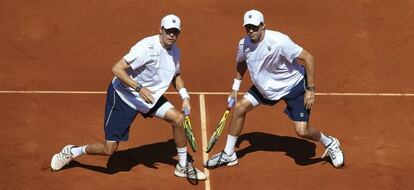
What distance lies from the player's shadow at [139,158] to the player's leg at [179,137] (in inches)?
17.8

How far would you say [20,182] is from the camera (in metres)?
11.3

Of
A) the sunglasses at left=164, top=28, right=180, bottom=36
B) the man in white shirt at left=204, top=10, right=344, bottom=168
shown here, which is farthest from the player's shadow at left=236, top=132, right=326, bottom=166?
the sunglasses at left=164, top=28, right=180, bottom=36

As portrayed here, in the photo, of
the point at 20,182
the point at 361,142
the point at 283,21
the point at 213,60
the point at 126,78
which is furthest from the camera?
the point at 283,21

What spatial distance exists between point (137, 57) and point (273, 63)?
1.77 meters

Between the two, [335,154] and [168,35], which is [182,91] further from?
[335,154]

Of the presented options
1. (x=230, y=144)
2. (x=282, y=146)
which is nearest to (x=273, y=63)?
(x=230, y=144)

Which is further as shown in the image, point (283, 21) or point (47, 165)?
point (283, 21)

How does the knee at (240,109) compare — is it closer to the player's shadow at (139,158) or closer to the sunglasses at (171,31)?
the player's shadow at (139,158)

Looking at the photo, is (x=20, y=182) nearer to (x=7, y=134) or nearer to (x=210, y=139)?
(x=7, y=134)

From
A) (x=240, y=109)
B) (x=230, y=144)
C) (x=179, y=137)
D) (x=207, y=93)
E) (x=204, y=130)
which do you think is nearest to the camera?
(x=179, y=137)

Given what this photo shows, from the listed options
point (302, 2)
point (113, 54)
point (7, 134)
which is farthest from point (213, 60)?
point (7, 134)

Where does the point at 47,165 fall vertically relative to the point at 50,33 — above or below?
below

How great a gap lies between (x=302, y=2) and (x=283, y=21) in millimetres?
860

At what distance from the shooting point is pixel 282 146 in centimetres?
1238
